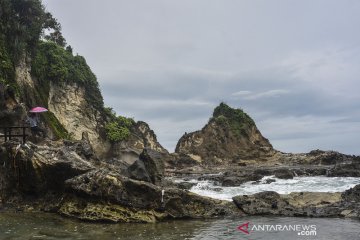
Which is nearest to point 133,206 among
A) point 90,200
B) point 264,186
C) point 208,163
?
point 90,200

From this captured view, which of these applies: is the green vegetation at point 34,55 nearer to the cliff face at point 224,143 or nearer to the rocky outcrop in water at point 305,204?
the rocky outcrop in water at point 305,204

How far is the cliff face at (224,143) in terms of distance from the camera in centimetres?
7331

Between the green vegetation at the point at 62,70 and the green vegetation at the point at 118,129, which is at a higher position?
the green vegetation at the point at 62,70

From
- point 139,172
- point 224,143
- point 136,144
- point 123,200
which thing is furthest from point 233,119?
point 123,200

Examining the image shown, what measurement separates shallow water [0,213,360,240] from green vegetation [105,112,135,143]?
40.2 metres

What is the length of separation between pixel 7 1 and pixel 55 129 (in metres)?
12.8

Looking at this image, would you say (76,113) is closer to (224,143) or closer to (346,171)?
(346,171)

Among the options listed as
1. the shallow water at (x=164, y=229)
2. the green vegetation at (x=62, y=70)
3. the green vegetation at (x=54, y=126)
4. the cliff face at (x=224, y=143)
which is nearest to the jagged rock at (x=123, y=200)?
the shallow water at (x=164, y=229)

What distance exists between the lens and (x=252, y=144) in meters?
76.7

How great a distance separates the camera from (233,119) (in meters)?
80.6

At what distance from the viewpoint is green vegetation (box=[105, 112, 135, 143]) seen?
5591 centimetres

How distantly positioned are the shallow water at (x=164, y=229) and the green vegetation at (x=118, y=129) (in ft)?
132

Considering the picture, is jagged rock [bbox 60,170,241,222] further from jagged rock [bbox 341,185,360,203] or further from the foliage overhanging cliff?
the foliage overhanging cliff

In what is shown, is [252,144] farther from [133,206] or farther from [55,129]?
[133,206]
